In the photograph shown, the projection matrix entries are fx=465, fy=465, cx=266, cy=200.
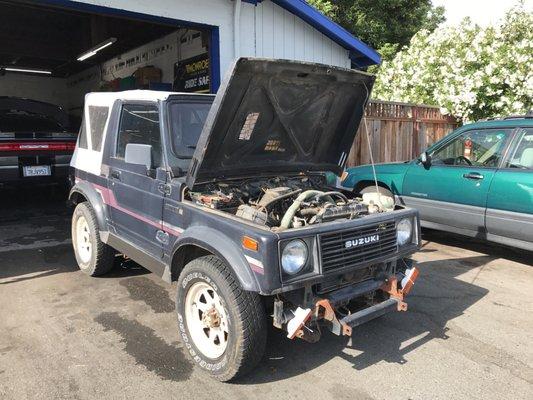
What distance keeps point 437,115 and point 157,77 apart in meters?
7.01

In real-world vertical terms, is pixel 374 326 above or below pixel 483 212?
below

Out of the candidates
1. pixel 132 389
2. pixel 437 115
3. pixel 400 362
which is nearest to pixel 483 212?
pixel 400 362

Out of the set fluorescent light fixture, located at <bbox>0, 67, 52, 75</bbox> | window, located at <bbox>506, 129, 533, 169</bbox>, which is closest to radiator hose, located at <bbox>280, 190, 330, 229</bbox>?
window, located at <bbox>506, 129, 533, 169</bbox>

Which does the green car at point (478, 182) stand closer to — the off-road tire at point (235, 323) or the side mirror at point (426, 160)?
the side mirror at point (426, 160)

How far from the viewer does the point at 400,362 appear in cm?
345

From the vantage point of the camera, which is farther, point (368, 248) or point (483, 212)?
point (483, 212)

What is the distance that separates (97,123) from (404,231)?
132 inches

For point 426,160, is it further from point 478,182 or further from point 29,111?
point 29,111

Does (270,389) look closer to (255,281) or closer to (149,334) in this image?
(255,281)

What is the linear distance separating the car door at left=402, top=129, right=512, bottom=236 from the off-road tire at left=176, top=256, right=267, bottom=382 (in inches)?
157

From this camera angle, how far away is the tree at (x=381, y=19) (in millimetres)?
19219

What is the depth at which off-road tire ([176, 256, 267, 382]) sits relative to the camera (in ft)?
9.66

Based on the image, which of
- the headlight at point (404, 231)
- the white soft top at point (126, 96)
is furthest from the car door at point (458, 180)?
the white soft top at point (126, 96)

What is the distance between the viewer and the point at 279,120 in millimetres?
3967
